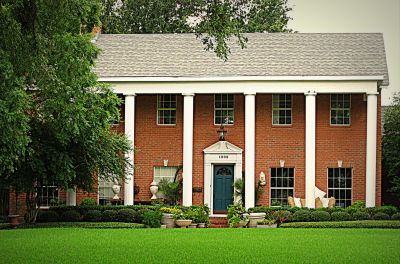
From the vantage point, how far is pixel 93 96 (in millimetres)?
33812

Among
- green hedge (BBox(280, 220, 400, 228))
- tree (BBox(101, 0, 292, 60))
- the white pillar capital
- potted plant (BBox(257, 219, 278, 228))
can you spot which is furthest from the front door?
tree (BBox(101, 0, 292, 60))

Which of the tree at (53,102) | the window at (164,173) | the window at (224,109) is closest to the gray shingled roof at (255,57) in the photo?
the window at (224,109)

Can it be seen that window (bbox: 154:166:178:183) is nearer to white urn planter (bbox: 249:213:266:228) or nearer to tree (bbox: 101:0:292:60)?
white urn planter (bbox: 249:213:266:228)

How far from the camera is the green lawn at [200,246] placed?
22.0m

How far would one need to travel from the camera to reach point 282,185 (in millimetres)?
41500

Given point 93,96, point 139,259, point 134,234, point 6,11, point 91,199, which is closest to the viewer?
point 6,11

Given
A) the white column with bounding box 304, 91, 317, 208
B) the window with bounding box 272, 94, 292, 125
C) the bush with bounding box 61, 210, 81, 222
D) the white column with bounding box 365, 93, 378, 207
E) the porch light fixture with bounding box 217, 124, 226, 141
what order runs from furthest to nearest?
the window with bounding box 272, 94, 292, 125
the porch light fixture with bounding box 217, 124, 226, 141
the white column with bounding box 304, 91, 317, 208
the white column with bounding box 365, 93, 378, 207
the bush with bounding box 61, 210, 81, 222

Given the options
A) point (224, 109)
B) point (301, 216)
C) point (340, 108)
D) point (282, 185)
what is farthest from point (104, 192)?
point (340, 108)

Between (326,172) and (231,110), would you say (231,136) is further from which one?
(326,172)

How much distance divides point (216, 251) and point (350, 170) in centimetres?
1876

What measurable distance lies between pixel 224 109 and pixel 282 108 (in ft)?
8.62

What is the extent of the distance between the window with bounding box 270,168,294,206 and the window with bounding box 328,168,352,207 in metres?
1.73

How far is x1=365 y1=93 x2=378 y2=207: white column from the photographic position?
1535 inches

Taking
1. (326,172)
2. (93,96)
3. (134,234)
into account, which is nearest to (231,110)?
(326,172)
